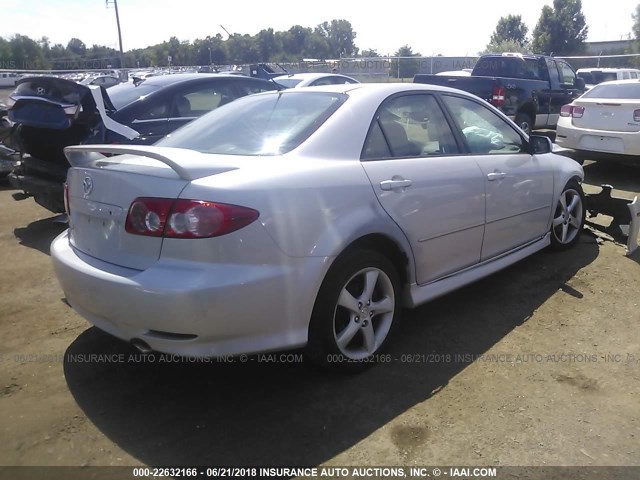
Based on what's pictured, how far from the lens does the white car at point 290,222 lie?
242cm

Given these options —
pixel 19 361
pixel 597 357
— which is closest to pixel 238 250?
pixel 19 361

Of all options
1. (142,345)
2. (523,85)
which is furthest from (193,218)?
(523,85)

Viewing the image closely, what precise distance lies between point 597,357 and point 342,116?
210cm

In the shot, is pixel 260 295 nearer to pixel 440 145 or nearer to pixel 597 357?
pixel 440 145

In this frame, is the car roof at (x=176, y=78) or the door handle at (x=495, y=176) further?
the car roof at (x=176, y=78)

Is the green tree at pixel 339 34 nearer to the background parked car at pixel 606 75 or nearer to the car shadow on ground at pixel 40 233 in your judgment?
the background parked car at pixel 606 75

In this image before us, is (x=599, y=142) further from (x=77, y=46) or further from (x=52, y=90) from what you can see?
(x=77, y=46)

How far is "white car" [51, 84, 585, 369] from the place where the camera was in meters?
2.42

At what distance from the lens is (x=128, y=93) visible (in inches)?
253

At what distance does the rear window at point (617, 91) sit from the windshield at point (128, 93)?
6668mm

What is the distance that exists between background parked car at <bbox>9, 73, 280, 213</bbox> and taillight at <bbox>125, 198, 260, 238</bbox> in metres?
3.30

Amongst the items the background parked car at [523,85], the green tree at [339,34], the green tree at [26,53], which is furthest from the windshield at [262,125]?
the green tree at [339,34]

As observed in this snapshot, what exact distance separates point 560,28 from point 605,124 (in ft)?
192

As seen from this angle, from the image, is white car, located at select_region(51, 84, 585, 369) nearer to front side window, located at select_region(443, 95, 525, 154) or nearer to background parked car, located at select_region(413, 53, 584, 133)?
front side window, located at select_region(443, 95, 525, 154)
